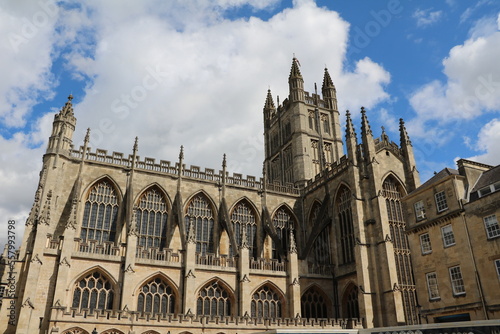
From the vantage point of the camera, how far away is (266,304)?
27.2 m

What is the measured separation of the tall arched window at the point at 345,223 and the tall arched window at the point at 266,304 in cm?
591

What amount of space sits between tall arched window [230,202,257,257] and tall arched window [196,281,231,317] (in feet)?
21.1

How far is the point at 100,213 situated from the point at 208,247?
833cm

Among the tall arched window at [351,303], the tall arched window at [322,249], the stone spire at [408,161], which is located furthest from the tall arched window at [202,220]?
the stone spire at [408,161]

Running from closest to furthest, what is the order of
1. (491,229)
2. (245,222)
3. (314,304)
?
(491,229) < (314,304) < (245,222)

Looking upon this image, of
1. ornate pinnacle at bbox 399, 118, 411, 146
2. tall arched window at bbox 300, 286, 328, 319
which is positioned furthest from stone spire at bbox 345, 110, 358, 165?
tall arched window at bbox 300, 286, 328, 319

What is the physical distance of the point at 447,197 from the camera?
21375 millimetres

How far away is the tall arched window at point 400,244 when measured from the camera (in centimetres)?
2536

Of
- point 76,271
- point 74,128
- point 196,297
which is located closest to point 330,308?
point 196,297

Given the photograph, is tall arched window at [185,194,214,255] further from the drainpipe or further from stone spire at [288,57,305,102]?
stone spire at [288,57,305,102]

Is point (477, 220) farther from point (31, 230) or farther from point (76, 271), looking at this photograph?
point (31, 230)

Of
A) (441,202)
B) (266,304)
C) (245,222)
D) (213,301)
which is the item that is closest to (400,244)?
(441,202)

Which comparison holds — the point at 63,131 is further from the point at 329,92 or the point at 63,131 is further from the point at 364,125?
the point at 329,92

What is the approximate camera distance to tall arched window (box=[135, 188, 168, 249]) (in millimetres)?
29734
